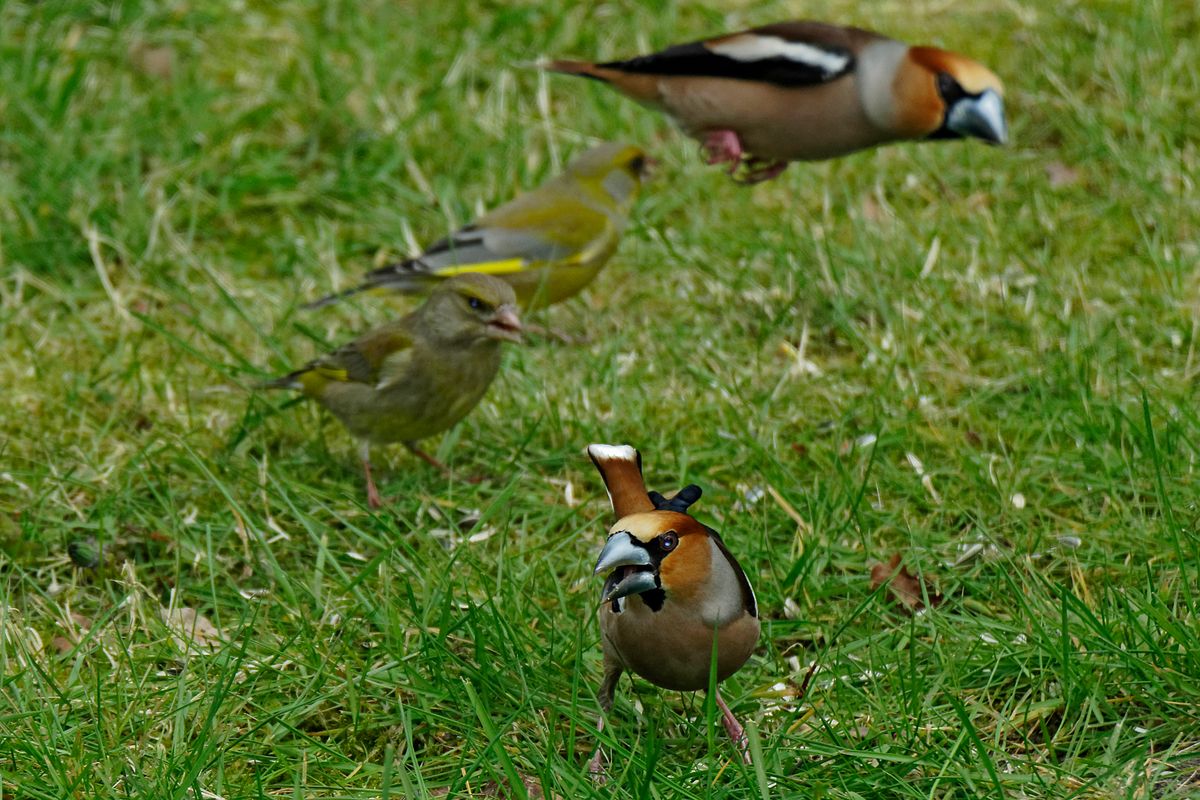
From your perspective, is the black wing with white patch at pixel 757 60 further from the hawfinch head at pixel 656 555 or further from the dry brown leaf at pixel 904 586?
the hawfinch head at pixel 656 555

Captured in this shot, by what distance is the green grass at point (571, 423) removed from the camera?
3451 millimetres

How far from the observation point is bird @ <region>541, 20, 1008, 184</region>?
18.0 ft

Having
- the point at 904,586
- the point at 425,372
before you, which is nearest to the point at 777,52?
the point at 425,372

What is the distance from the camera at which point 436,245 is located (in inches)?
237

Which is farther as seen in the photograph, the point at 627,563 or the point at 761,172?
the point at 761,172

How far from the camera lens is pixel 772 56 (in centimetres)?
566

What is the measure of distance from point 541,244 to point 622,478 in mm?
2712

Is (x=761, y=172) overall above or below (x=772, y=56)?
below

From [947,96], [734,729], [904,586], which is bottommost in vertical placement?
[904,586]

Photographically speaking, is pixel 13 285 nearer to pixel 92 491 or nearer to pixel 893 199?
pixel 92 491

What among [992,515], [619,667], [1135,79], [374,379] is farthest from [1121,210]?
[619,667]

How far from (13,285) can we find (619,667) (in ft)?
11.9

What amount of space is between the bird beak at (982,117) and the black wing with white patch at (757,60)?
0.43m

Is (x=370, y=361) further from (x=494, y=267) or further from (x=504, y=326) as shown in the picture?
(x=494, y=267)
